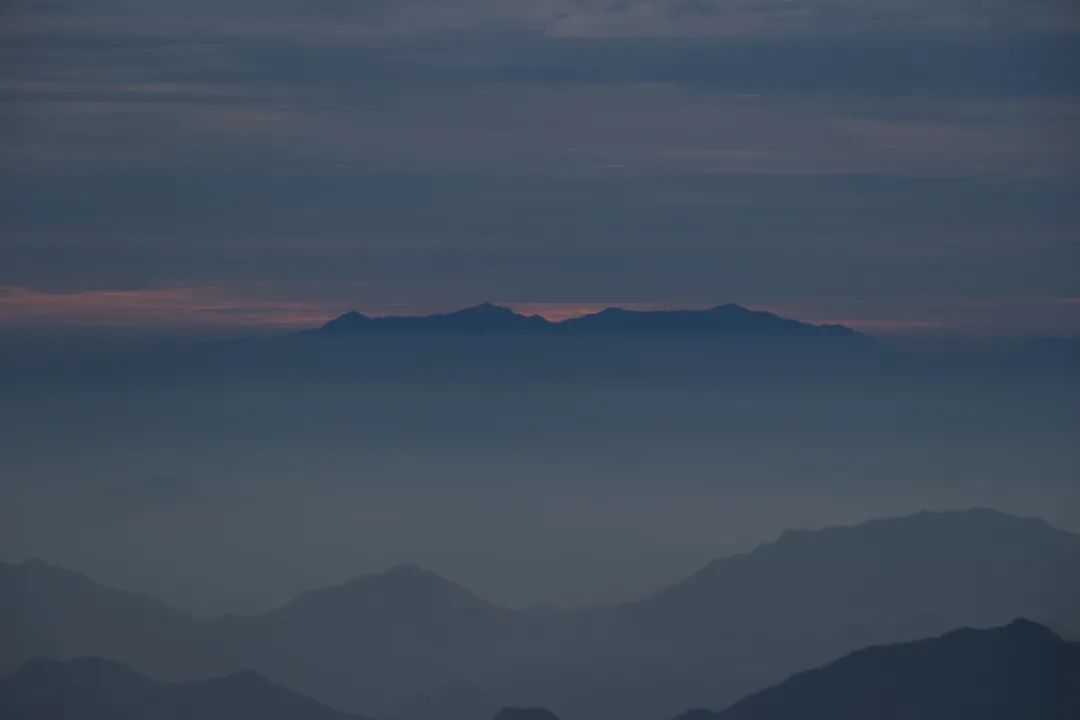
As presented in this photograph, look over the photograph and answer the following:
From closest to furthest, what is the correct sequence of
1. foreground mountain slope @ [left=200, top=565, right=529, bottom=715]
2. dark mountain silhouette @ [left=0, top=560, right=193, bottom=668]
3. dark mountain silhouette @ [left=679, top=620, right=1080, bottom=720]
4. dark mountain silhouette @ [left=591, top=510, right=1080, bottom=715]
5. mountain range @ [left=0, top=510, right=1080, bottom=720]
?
dark mountain silhouette @ [left=679, top=620, right=1080, bottom=720] < dark mountain silhouette @ [left=591, top=510, right=1080, bottom=715] < dark mountain silhouette @ [left=0, top=560, right=193, bottom=668] < mountain range @ [left=0, top=510, right=1080, bottom=720] < foreground mountain slope @ [left=200, top=565, right=529, bottom=715]

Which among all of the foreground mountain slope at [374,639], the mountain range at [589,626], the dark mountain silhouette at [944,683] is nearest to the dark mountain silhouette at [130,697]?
the mountain range at [589,626]

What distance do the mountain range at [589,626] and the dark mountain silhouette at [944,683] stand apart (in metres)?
0.51

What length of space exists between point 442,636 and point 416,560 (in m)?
2.60

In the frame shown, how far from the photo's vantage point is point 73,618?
13703mm

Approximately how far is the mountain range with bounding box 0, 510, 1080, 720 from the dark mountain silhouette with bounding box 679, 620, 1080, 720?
51cm

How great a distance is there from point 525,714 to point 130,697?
453cm

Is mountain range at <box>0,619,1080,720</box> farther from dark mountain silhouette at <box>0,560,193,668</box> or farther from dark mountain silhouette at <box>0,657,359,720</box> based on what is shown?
dark mountain silhouette at <box>0,560,193,668</box>

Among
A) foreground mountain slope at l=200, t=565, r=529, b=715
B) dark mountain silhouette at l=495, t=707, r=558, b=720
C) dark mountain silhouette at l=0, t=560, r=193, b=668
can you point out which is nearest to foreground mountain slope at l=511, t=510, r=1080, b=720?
dark mountain silhouette at l=495, t=707, r=558, b=720

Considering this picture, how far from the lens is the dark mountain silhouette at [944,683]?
10.9 metres

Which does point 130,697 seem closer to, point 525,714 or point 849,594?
point 525,714

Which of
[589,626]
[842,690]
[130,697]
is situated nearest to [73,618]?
[130,697]

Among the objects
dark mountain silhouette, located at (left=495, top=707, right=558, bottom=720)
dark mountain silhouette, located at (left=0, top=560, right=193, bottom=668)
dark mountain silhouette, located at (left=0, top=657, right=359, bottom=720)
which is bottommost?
dark mountain silhouette, located at (left=495, top=707, right=558, bottom=720)

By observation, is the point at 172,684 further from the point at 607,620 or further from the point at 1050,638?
the point at 1050,638

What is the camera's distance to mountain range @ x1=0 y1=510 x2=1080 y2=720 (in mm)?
13102
